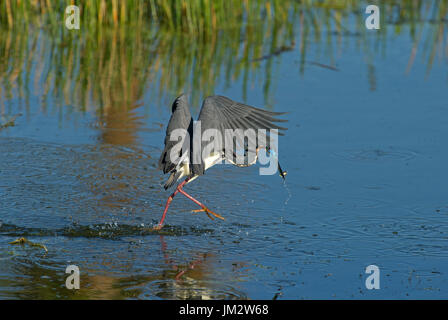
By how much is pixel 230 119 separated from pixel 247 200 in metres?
0.98

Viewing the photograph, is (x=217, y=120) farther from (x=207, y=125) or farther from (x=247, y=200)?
(x=247, y=200)

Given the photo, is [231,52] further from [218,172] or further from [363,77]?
[218,172]

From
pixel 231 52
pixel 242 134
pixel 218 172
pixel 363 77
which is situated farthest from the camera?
pixel 231 52

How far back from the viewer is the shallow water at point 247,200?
19.3 ft

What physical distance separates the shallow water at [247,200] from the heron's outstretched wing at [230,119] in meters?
0.80

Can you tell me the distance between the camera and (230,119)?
686 cm

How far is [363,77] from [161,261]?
600 centimetres

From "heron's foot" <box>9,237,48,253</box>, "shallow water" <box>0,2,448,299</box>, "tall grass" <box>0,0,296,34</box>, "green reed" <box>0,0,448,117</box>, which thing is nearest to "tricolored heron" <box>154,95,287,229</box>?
"shallow water" <box>0,2,448,299</box>

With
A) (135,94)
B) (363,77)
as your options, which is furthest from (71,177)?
(363,77)

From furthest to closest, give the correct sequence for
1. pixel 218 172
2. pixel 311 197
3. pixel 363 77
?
pixel 363 77
pixel 218 172
pixel 311 197

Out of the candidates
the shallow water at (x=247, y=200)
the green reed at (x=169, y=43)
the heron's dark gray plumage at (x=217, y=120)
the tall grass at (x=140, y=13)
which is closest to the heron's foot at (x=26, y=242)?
the shallow water at (x=247, y=200)

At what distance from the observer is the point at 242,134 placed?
22.4 ft

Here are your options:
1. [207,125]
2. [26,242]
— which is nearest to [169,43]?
[207,125]
